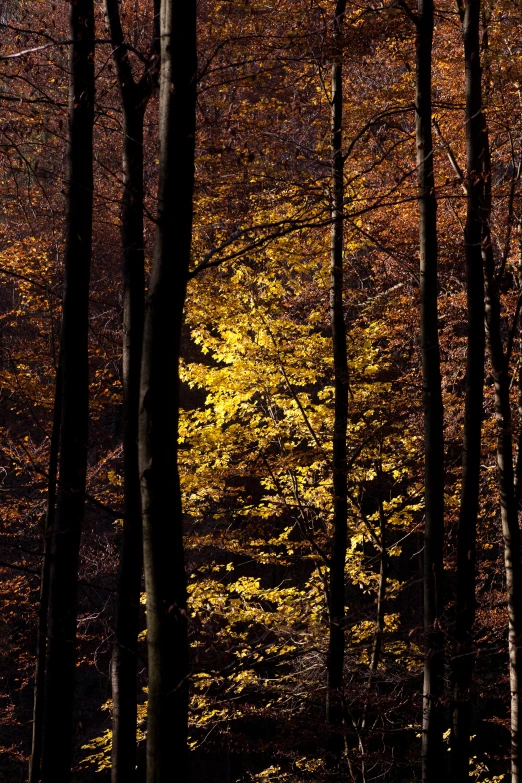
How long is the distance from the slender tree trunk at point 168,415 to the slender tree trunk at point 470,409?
10.2 ft

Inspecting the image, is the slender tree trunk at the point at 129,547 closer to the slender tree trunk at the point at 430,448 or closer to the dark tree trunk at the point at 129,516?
the dark tree trunk at the point at 129,516

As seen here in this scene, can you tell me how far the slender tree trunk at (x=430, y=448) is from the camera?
16.6 feet

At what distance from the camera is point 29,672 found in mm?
16891

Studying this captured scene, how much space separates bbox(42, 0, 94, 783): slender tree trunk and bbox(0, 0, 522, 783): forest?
0.02m

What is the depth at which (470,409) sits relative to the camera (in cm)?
565

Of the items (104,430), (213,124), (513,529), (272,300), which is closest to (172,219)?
(213,124)

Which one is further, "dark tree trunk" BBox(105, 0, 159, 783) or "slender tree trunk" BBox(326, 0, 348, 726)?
"slender tree trunk" BBox(326, 0, 348, 726)

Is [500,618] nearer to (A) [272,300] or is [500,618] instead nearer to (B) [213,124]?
(A) [272,300]

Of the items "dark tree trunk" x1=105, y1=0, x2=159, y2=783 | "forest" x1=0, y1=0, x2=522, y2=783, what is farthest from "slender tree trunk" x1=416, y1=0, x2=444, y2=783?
"dark tree trunk" x1=105, y1=0, x2=159, y2=783

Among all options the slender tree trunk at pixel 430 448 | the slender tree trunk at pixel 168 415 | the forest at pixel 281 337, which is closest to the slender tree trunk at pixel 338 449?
the forest at pixel 281 337

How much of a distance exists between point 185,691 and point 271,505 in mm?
6105

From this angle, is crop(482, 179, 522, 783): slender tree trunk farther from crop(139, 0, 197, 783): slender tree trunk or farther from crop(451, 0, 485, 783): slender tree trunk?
crop(139, 0, 197, 783): slender tree trunk

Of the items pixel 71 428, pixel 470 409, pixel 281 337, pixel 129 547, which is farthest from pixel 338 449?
pixel 71 428

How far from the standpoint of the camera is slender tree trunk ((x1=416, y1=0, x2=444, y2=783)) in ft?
16.6
